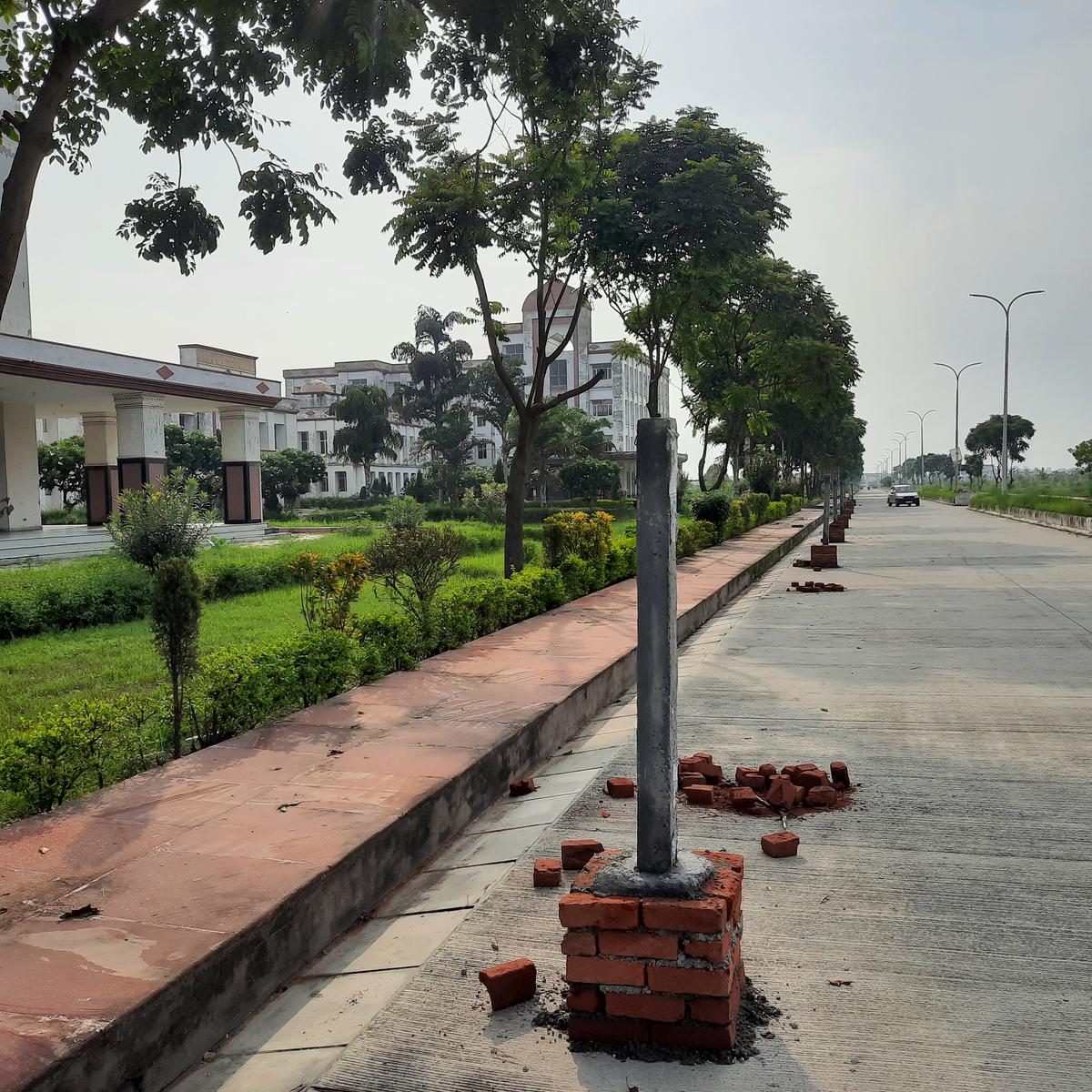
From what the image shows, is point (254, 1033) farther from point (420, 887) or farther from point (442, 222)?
point (442, 222)

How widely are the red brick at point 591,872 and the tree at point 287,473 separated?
52317 mm

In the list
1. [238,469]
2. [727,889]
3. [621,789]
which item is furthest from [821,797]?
[238,469]

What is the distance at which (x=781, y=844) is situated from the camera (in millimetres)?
4008

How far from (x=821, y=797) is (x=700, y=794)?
1.84ft

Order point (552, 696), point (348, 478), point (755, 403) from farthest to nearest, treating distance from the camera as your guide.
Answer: point (348, 478) < point (755, 403) < point (552, 696)

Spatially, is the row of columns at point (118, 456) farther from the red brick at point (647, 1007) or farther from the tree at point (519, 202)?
the red brick at point (647, 1007)

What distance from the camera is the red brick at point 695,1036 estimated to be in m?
2.57

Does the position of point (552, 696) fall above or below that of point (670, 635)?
below

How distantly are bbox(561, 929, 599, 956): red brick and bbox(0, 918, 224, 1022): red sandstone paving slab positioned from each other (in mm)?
1007

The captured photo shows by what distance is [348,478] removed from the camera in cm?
6838

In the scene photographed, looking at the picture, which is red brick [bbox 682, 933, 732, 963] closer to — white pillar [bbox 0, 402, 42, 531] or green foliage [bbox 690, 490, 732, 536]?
green foliage [bbox 690, 490, 732, 536]

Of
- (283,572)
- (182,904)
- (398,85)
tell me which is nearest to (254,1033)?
(182,904)

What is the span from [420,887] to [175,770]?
4.85 feet

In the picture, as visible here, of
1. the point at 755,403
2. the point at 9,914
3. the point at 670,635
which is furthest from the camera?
the point at 755,403
